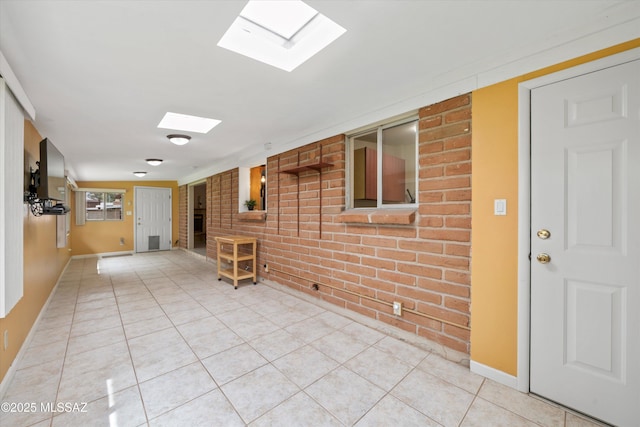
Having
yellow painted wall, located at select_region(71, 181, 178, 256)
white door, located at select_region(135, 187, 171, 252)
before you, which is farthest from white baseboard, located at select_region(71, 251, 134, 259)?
white door, located at select_region(135, 187, 171, 252)

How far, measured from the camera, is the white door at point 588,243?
4.80ft

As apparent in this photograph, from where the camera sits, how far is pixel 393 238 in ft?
8.51

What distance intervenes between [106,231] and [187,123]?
6651mm

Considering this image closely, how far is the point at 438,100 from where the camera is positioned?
224cm

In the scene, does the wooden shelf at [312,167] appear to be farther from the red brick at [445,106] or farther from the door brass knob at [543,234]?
the door brass knob at [543,234]

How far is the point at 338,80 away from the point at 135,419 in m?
2.74

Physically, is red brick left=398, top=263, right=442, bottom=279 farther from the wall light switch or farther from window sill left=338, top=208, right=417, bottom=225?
the wall light switch

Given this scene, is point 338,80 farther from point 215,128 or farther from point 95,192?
point 95,192

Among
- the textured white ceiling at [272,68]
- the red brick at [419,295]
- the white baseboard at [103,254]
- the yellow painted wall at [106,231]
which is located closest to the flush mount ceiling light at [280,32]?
the textured white ceiling at [272,68]

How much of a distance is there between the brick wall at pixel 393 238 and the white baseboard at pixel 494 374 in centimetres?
17

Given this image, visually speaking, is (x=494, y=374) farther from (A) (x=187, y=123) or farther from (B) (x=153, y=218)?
(B) (x=153, y=218)

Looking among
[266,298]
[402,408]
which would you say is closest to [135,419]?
[402,408]

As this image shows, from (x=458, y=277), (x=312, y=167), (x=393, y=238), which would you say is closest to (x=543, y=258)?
(x=458, y=277)

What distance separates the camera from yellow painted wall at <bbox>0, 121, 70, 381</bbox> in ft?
6.70
